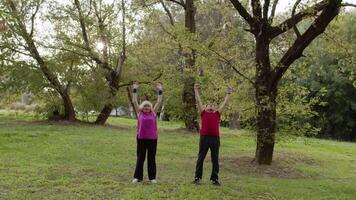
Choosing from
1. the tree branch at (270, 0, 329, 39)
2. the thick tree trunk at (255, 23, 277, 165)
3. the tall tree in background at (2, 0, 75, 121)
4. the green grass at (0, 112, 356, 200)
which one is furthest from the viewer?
the tall tree in background at (2, 0, 75, 121)

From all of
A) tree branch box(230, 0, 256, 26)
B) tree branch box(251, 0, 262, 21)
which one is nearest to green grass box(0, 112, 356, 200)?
tree branch box(230, 0, 256, 26)

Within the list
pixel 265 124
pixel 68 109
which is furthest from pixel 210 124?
pixel 68 109

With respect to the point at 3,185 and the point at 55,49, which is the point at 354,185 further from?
the point at 55,49

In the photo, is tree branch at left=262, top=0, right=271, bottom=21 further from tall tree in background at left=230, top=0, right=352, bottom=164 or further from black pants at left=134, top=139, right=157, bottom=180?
black pants at left=134, top=139, right=157, bottom=180

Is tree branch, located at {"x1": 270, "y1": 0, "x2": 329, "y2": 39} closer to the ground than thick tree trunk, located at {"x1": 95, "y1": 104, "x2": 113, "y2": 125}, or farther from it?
farther from it

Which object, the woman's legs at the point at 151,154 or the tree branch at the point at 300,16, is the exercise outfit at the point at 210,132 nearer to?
the woman's legs at the point at 151,154

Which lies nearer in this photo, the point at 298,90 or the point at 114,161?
the point at 114,161

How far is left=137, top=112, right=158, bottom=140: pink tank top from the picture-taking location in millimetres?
10148

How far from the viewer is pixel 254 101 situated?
14.8 metres

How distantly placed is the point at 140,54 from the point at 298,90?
14.4m

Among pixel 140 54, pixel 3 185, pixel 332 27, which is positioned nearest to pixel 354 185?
pixel 332 27

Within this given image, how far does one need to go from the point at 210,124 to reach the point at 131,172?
2.66 metres

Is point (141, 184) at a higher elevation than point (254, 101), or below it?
below

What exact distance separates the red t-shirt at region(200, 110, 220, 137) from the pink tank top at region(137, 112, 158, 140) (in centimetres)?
109
